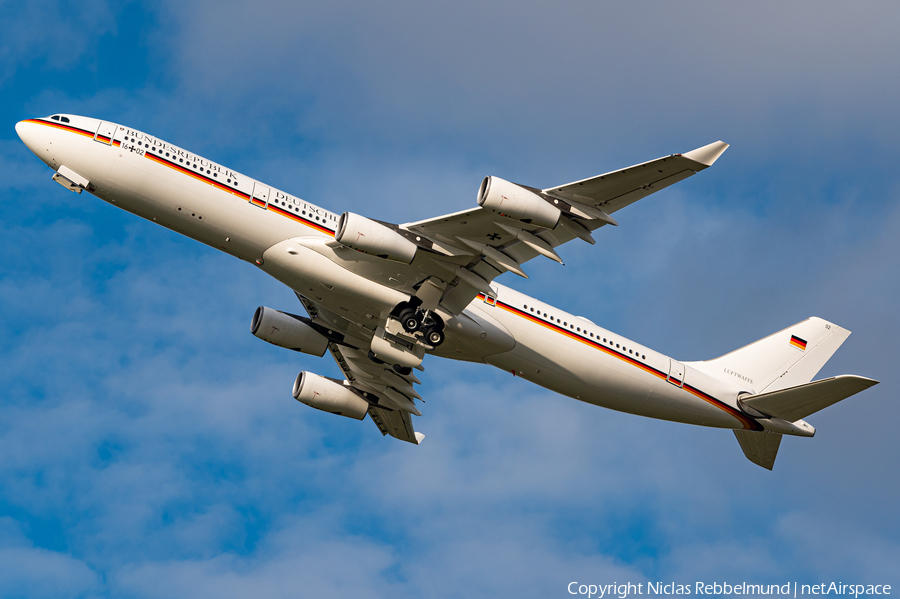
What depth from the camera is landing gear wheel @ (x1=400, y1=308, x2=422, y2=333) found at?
30875 millimetres

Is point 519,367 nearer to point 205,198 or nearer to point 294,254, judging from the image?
point 294,254

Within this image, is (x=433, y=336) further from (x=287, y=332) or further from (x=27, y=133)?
(x=27, y=133)

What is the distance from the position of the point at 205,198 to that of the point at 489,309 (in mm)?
11477

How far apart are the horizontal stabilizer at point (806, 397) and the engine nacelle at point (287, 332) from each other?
19.0m

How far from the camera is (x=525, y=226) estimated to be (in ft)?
91.2

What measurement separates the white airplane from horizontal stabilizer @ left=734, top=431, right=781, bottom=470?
447 millimetres

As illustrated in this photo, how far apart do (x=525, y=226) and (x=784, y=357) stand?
683 inches

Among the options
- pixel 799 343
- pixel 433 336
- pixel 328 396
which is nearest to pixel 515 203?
pixel 433 336

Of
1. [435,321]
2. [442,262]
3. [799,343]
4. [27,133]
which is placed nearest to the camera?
[27,133]

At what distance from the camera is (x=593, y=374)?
33.4 m

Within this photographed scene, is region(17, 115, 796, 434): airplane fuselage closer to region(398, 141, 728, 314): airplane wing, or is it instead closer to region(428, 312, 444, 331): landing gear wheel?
region(428, 312, 444, 331): landing gear wheel

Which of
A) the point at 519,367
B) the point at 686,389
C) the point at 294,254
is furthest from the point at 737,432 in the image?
the point at 294,254

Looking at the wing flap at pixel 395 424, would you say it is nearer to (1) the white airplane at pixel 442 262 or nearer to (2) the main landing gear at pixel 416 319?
(1) the white airplane at pixel 442 262

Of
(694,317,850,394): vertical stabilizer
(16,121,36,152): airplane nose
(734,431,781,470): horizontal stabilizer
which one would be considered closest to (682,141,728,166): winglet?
(694,317,850,394): vertical stabilizer
